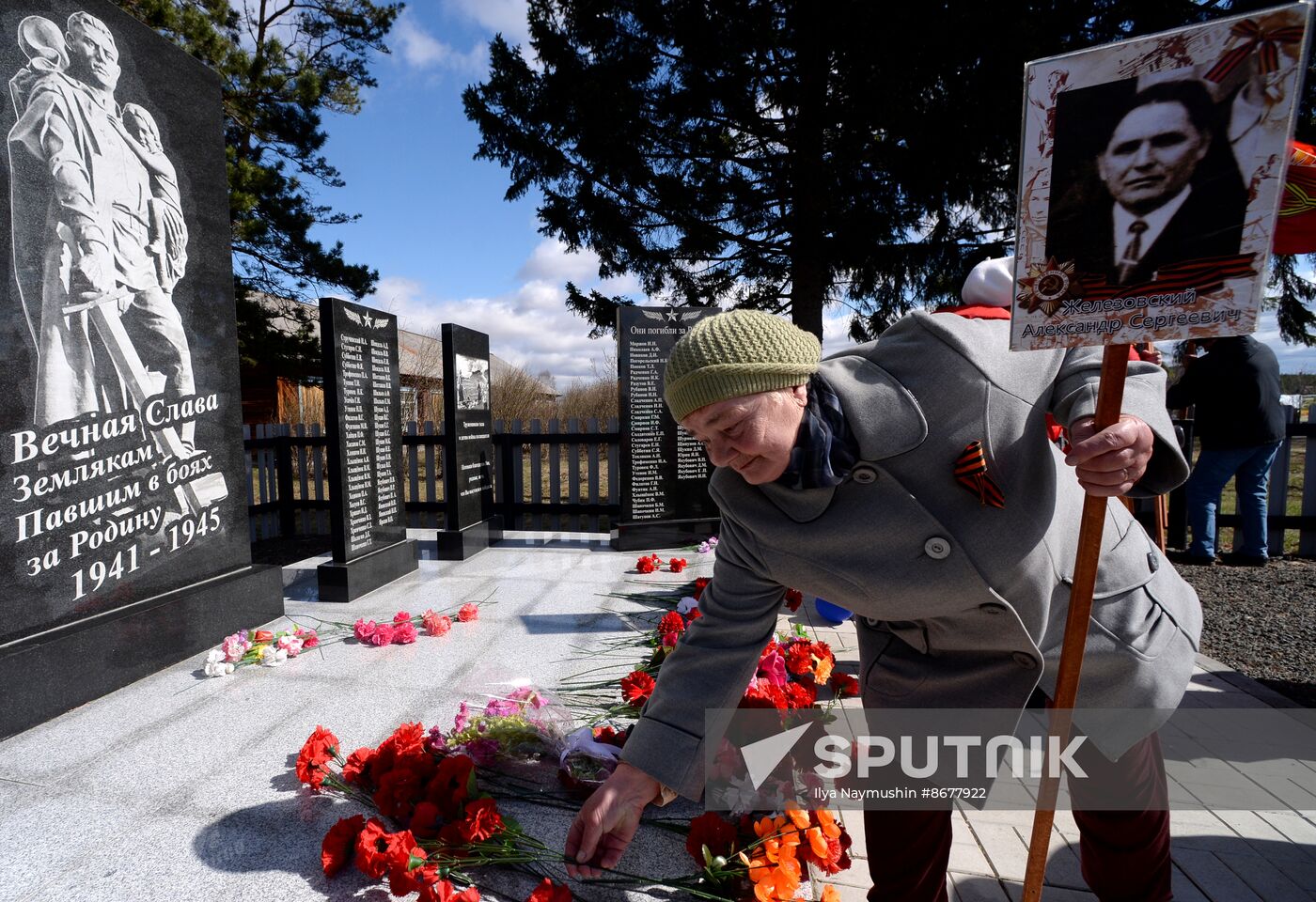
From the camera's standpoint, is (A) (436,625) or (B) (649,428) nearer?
(A) (436,625)

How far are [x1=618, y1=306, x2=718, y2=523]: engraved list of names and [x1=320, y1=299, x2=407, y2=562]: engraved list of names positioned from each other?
1.97 metres

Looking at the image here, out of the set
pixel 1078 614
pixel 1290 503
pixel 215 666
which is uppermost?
pixel 1078 614

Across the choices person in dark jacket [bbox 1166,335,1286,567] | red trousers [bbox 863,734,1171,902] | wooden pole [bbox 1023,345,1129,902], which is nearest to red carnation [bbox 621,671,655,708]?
red trousers [bbox 863,734,1171,902]

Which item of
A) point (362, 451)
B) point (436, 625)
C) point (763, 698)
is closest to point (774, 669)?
point (763, 698)

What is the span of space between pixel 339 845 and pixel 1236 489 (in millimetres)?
6689

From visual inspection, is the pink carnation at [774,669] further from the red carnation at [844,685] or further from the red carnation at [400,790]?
the red carnation at [400,790]

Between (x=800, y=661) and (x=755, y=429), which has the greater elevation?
(x=755, y=429)

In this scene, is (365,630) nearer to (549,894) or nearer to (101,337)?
(101,337)

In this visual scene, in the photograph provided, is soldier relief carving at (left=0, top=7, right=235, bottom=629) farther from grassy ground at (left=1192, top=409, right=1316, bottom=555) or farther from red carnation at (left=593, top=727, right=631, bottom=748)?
grassy ground at (left=1192, top=409, right=1316, bottom=555)

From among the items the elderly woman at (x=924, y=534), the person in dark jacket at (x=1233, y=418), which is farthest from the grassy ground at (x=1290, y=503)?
the elderly woman at (x=924, y=534)

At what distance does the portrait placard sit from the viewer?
3.01 feet

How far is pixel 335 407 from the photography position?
4277 mm

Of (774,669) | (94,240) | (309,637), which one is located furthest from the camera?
(309,637)

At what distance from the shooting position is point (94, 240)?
9.54 feet
